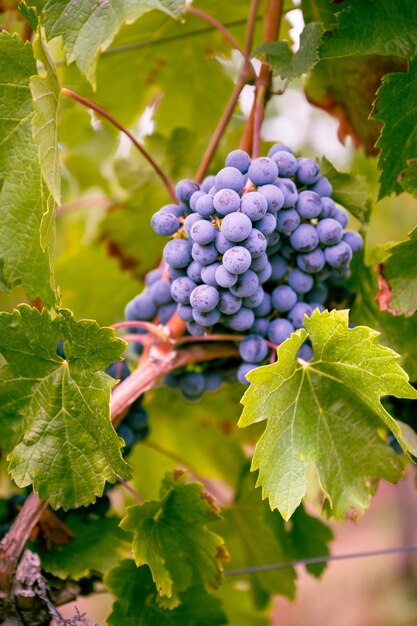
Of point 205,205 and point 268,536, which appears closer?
point 205,205

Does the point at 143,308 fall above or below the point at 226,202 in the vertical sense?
below

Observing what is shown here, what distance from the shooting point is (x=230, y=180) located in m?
0.88

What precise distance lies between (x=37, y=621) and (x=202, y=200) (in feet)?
2.01

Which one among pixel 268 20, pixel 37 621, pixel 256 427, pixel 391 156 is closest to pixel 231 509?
pixel 256 427

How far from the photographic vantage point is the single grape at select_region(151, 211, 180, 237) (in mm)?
949

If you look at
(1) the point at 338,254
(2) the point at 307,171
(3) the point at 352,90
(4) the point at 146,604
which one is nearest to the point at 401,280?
(1) the point at 338,254

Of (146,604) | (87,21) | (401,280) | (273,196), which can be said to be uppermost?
(87,21)

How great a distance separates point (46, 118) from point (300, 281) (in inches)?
15.8

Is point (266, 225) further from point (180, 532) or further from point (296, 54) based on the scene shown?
point (180, 532)

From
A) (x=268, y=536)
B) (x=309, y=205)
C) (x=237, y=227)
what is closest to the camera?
(x=237, y=227)

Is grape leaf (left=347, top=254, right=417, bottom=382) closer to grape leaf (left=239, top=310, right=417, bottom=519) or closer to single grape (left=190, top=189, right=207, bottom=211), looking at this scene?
grape leaf (left=239, top=310, right=417, bottom=519)

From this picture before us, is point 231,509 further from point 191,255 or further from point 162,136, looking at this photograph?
point 162,136

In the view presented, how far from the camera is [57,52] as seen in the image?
4.82 feet

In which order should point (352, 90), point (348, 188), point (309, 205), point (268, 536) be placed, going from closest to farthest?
point (309, 205), point (348, 188), point (352, 90), point (268, 536)
